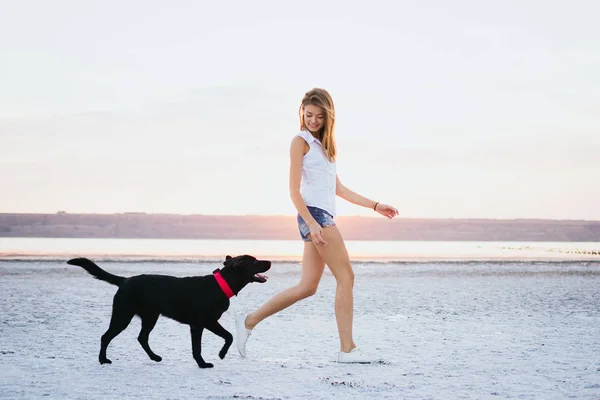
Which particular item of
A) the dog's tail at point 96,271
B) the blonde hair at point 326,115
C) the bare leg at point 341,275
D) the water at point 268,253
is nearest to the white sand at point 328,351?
the bare leg at point 341,275

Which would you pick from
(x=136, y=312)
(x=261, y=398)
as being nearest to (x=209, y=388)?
(x=261, y=398)

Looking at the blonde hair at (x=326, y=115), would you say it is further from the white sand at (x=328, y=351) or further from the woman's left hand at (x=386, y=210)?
the white sand at (x=328, y=351)

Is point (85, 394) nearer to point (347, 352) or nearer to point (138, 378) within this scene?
Result: point (138, 378)

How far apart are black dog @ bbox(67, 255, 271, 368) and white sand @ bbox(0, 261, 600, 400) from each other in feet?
1.14

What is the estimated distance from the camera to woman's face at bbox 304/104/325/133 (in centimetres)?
584

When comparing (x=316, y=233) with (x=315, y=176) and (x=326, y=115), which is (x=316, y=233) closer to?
(x=315, y=176)

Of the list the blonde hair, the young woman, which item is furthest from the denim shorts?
the blonde hair

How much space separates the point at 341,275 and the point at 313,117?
4.27 ft

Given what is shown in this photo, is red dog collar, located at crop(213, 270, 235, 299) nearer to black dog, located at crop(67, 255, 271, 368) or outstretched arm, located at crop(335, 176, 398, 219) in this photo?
black dog, located at crop(67, 255, 271, 368)

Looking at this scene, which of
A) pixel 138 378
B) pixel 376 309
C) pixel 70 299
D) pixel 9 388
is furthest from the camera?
pixel 70 299

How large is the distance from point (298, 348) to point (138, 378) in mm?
2012

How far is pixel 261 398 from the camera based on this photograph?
474 centimetres

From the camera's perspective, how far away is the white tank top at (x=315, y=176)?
5.90 metres

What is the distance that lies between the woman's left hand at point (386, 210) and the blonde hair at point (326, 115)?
67 cm
